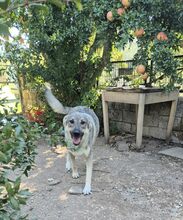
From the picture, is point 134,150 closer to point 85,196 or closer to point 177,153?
point 177,153

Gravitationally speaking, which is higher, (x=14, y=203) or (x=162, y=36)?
(x=162, y=36)

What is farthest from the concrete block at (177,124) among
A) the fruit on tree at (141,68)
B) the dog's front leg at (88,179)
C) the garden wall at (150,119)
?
the dog's front leg at (88,179)

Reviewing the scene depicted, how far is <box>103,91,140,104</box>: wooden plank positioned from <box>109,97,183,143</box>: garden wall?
2.43 feet

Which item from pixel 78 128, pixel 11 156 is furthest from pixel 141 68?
pixel 11 156

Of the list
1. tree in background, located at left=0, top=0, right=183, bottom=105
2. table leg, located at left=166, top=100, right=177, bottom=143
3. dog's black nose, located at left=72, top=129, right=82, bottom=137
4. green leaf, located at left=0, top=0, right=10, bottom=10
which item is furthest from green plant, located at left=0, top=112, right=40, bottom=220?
table leg, located at left=166, top=100, right=177, bottom=143

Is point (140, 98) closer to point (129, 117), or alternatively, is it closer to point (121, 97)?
point (121, 97)

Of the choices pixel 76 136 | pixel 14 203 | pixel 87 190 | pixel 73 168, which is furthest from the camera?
pixel 73 168

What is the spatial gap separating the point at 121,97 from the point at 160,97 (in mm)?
574

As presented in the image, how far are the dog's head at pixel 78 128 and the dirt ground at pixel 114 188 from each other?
0.49 m

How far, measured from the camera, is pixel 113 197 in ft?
9.83

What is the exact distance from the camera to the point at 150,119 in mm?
5188

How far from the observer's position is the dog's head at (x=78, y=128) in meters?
3.18

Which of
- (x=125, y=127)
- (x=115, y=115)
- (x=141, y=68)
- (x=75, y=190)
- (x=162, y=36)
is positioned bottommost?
(x=125, y=127)

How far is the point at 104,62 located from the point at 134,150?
5.29ft
